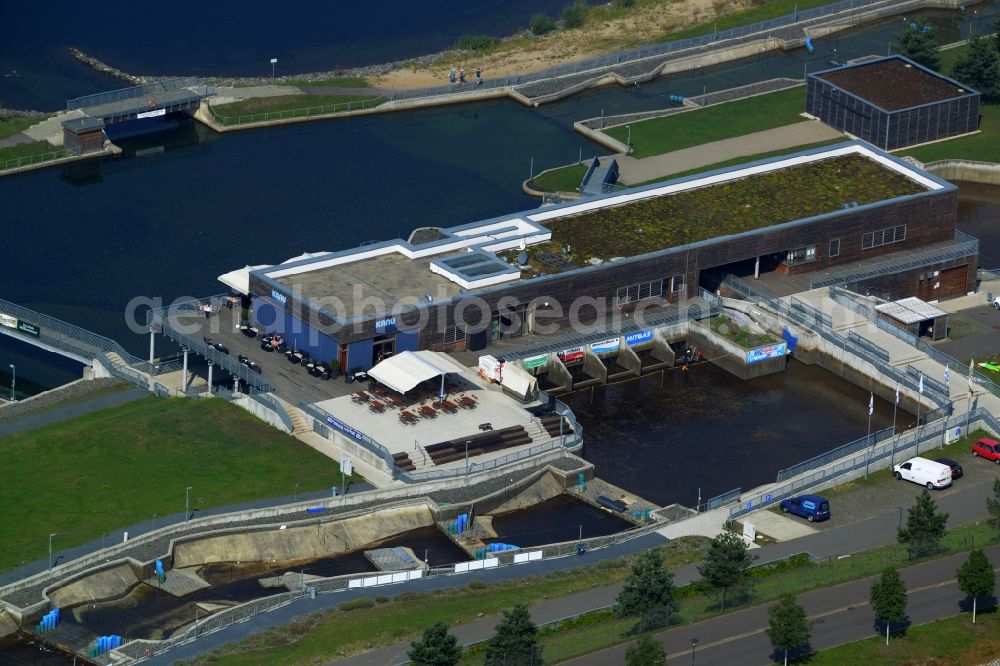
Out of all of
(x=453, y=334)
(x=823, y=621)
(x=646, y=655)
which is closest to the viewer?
(x=646, y=655)

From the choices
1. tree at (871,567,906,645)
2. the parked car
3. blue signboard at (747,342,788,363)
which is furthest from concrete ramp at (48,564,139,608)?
the parked car

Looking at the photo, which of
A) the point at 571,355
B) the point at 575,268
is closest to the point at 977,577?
the point at 571,355

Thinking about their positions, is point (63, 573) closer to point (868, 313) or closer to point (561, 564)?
point (561, 564)

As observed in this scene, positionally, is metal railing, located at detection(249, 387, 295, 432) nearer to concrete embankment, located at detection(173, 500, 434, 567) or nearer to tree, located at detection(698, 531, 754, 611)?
concrete embankment, located at detection(173, 500, 434, 567)

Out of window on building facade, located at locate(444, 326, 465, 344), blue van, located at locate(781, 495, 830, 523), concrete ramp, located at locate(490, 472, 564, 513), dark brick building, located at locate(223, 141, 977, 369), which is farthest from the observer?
window on building facade, located at locate(444, 326, 465, 344)

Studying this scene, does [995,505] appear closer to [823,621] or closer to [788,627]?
[823,621]

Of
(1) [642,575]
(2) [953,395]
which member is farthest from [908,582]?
(2) [953,395]
